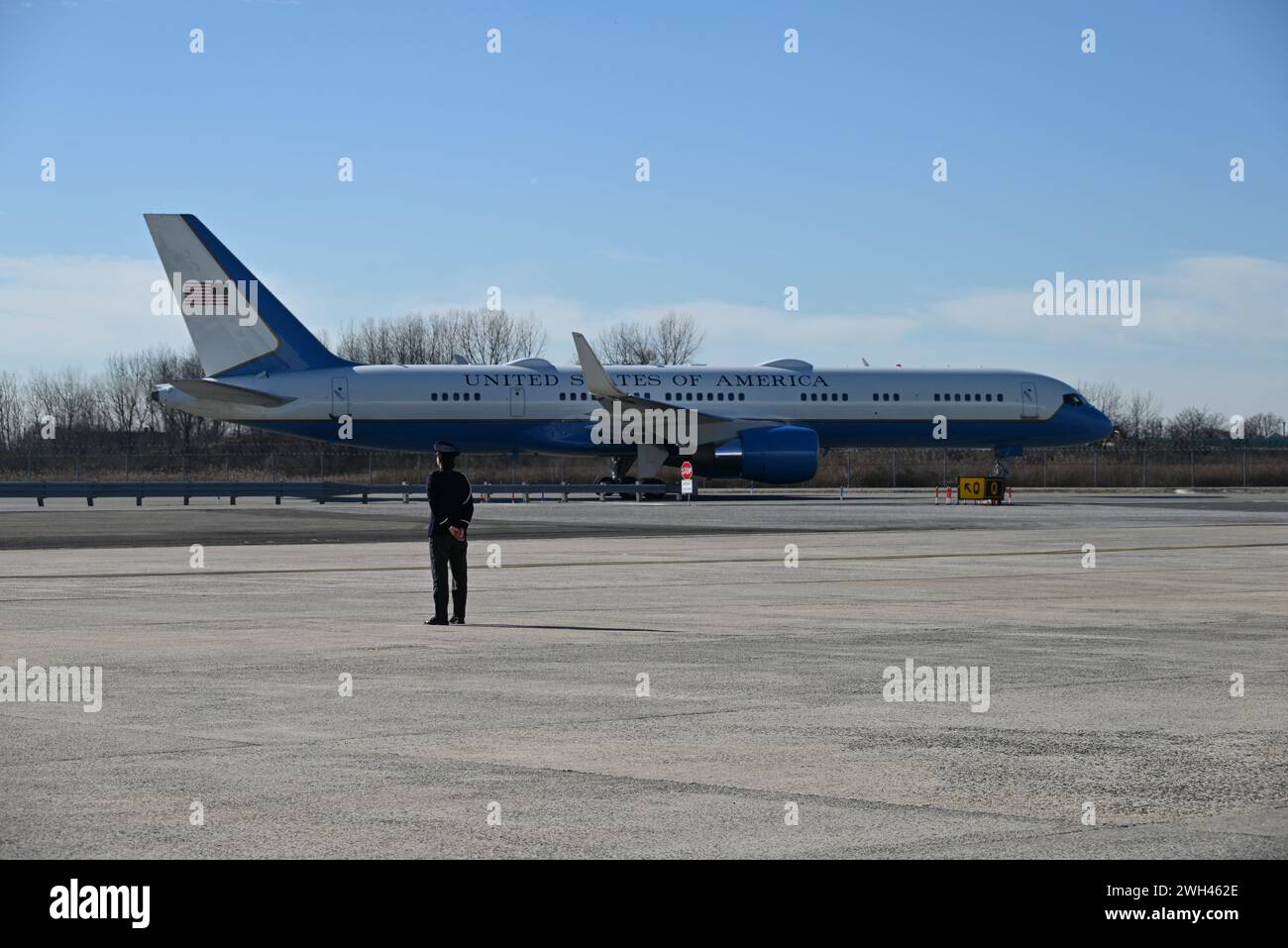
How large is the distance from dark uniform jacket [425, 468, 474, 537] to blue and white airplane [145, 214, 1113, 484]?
3460 centimetres

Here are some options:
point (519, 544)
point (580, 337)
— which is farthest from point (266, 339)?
point (519, 544)

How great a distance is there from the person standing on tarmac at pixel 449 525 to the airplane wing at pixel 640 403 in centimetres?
3269

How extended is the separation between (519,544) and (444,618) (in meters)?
13.9

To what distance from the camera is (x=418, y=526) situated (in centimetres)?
3741

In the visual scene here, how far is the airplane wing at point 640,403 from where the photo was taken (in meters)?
52.1

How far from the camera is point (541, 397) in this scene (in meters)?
55.8

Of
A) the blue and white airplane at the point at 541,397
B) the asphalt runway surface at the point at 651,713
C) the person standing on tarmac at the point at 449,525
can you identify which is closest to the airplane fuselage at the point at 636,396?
the blue and white airplane at the point at 541,397

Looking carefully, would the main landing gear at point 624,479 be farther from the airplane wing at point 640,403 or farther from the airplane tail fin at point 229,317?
the airplane tail fin at point 229,317

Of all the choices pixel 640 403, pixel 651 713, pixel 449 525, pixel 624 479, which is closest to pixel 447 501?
pixel 449 525

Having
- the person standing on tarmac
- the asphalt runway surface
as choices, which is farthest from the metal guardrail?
the person standing on tarmac

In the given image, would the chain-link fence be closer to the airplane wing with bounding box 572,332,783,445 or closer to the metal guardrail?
the airplane wing with bounding box 572,332,783,445

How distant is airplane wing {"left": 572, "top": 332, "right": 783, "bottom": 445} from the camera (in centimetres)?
5212

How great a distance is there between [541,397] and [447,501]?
125 ft
